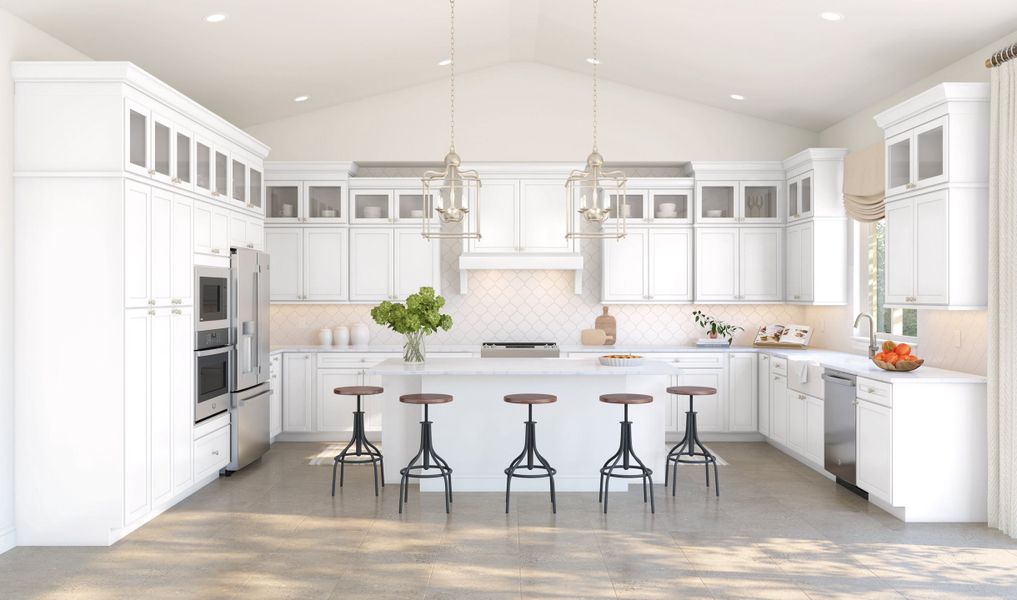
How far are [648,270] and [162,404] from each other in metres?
4.68

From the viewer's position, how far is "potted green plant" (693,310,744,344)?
25.8ft

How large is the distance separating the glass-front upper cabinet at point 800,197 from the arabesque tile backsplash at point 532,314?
1.09 m

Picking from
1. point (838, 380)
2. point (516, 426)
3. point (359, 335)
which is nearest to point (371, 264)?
point (359, 335)

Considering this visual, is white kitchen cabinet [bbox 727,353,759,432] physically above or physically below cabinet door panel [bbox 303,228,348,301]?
below

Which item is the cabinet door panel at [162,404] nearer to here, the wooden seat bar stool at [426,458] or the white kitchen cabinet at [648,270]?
the wooden seat bar stool at [426,458]

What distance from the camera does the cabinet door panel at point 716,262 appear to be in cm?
780

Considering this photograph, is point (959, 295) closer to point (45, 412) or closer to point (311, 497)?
point (311, 497)

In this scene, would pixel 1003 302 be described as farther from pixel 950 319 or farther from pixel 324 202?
pixel 324 202

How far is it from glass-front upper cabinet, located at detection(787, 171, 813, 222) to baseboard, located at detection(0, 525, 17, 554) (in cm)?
648

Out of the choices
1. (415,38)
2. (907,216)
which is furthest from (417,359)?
(907,216)

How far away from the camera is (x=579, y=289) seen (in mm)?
8031

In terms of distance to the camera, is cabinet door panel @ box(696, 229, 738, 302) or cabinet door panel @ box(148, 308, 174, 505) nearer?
cabinet door panel @ box(148, 308, 174, 505)

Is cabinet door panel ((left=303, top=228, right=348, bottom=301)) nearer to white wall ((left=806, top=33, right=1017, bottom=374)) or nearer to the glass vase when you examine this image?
the glass vase

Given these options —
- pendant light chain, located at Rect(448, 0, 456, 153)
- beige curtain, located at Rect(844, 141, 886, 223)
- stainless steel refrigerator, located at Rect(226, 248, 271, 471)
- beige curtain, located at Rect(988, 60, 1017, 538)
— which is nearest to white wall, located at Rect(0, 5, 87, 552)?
stainless steel refrigerator, located at Rect(226, 248, 271, 471)
